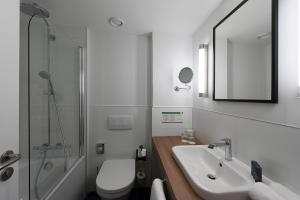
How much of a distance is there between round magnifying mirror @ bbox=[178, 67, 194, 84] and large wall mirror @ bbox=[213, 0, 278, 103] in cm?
41

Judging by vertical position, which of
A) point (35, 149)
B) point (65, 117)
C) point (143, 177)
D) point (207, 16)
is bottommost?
point (143, 177)

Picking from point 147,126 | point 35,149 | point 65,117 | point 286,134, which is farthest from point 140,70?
point 286,134

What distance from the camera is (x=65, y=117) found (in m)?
1.88

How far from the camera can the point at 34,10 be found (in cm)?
144

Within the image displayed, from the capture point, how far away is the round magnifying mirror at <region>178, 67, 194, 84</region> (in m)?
1.83

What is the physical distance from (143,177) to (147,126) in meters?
0.65

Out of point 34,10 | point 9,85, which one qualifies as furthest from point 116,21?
point 9,85

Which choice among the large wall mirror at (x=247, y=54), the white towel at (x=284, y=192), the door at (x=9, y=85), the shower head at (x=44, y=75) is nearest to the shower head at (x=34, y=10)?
the shower head at (x=44, y=75)

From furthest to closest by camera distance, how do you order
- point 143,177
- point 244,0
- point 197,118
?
point 143,177
point 197,118
point 244,0

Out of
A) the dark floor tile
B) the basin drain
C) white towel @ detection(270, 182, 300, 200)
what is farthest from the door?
the dark floor tile

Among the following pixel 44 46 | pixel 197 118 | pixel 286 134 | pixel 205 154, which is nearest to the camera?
pixel 286 134

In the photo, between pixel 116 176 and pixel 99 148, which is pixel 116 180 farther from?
pixel 99 148

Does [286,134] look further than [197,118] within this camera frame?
No

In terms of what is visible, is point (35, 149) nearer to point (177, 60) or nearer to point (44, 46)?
point (44, 46)
